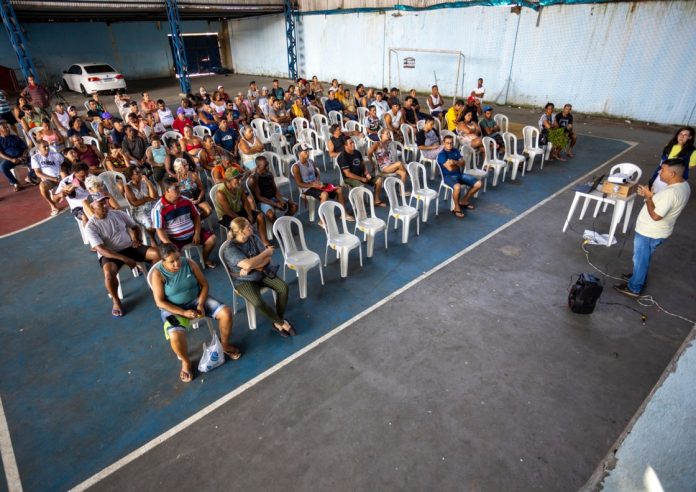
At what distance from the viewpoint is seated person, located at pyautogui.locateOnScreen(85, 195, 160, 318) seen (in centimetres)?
440

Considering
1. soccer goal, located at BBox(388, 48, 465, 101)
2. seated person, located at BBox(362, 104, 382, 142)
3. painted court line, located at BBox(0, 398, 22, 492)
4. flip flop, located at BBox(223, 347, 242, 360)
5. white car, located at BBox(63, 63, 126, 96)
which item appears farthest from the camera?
white car, located at BBox(63, 63, 126, 96)

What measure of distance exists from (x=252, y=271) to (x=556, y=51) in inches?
536

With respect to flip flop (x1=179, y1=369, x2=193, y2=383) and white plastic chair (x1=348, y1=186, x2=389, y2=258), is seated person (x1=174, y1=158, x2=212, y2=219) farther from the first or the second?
flip flop (x1=179, y1=369, x2=193, y2=383)

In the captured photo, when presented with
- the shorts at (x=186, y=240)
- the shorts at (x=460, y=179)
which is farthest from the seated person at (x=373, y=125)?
the shorts at (x=186, y=240)

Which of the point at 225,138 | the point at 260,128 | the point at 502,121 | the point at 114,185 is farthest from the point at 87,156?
the point at 502,121

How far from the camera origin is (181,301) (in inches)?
145

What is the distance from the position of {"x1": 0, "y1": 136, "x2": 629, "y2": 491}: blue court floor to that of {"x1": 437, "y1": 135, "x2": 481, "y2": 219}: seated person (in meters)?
0.47

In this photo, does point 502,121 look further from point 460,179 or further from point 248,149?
point 248,149

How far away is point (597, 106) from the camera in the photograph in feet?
41.7

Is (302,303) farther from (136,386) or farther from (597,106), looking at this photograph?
(597,106)

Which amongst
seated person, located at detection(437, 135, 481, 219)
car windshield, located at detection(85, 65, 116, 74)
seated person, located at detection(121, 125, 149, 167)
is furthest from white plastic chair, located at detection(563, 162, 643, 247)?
car windshield, located at detection(85, 65, 116, 74)

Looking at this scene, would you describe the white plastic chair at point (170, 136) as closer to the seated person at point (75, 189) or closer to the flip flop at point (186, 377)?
the seated person at point (75, 189)

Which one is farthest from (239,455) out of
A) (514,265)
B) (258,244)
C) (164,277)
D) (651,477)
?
(514,265)

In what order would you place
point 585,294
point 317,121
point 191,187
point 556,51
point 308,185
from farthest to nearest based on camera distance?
point 556,51 → point 317,121 → point 308,185 → point 191,187 → point 585,294
